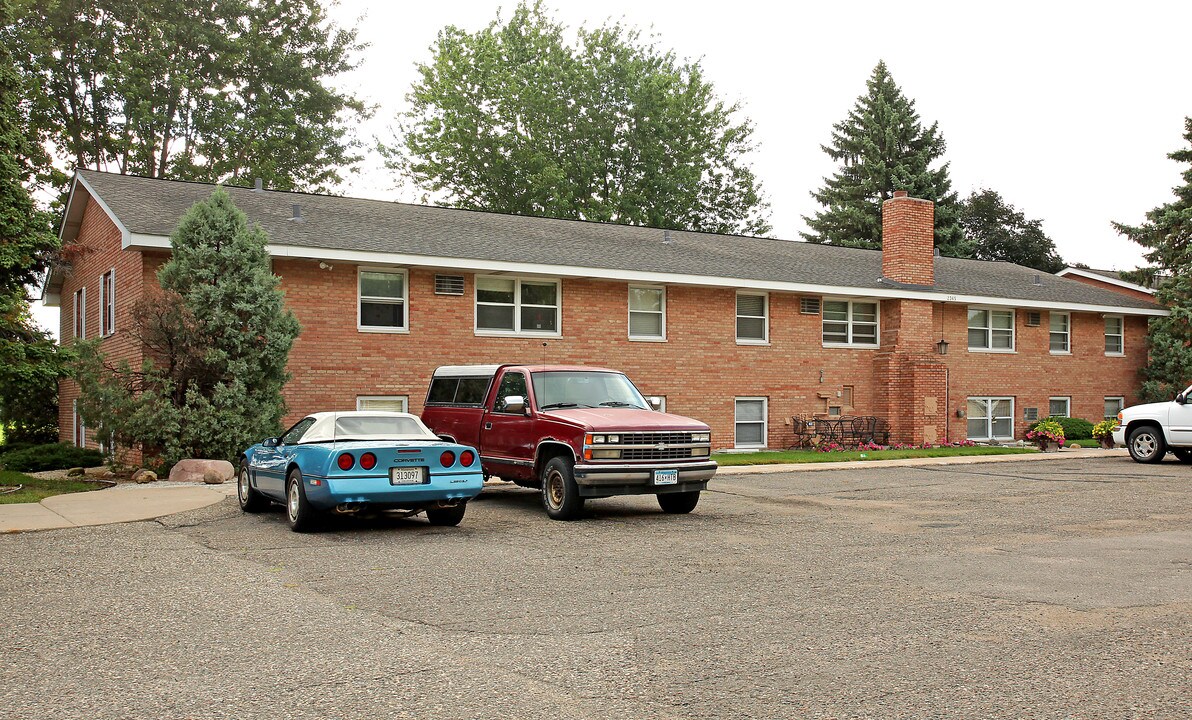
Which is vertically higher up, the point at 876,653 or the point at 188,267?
the point at 188,267

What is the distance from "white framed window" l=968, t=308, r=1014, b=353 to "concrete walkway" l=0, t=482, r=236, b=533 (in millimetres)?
21015

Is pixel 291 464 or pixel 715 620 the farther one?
pixel 291 464

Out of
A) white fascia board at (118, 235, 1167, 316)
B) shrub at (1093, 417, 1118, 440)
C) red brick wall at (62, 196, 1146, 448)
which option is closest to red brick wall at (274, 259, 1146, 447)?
red brick wall at (62, 196, 1146, 448)

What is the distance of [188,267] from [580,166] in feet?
97.0

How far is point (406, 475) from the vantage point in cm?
1077

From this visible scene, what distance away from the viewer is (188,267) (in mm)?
16750

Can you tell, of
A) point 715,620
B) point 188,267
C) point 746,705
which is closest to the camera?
point 746,705

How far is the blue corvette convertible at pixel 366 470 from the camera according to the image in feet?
34.4

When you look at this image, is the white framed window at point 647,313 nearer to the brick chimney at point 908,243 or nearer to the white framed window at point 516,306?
the white framed window at point 516,306

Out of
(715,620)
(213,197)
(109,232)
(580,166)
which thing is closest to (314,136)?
(580,166)

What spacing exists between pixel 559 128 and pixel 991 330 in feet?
76.8

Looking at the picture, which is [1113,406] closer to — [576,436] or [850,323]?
[850,323]

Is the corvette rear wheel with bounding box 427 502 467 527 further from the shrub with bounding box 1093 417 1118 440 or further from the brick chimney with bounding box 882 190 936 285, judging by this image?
the shrub with bounding box 1093 417 1118 440

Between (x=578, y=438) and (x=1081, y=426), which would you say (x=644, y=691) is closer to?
(x=578, y=438)
